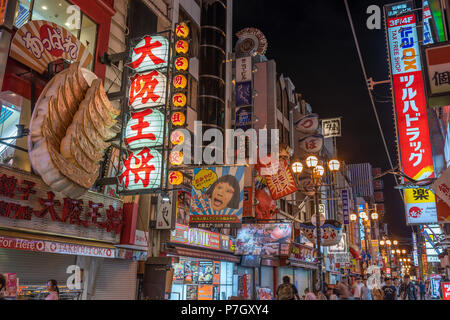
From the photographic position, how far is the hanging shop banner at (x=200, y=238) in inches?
723

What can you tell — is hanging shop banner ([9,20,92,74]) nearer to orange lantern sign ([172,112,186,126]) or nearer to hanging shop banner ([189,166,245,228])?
orange lantern sign ([172,112,186,126])

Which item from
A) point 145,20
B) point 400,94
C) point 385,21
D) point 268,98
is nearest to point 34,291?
point 145,20

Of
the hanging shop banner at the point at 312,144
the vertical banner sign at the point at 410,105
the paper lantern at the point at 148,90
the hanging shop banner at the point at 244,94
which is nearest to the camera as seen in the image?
the paper lantern at the point at 148,90

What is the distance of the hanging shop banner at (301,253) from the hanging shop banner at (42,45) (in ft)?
74.1

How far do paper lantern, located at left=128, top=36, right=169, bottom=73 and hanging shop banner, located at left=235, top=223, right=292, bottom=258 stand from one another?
12643 millimetres

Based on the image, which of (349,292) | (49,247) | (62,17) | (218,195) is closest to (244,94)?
(218,195)

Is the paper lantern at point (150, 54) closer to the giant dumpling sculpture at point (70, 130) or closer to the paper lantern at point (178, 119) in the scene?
the giant dumpling sculpture at point (70, 130)

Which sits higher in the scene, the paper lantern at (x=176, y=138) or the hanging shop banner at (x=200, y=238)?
the paper lantern at (x=176, y=138)

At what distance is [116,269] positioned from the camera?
15.1 metres

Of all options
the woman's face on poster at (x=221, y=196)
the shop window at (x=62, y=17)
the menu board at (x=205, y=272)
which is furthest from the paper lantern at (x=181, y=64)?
the menu board at (x=205, y=272)

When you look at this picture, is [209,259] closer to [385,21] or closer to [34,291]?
[34,291]

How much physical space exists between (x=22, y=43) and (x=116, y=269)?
9201 millimetres
